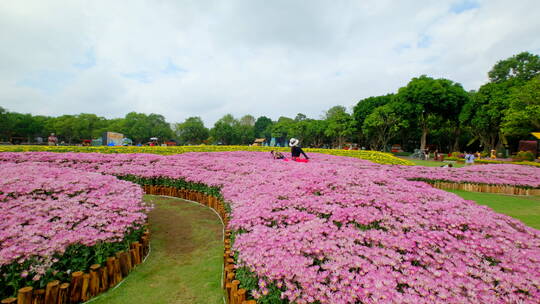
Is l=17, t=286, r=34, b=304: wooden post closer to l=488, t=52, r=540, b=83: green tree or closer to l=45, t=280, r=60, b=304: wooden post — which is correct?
l=45, t=280, r=60, b=304: wooden post

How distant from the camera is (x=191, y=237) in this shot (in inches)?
214

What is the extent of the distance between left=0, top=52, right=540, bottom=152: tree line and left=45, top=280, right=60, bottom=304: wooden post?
3575 cm

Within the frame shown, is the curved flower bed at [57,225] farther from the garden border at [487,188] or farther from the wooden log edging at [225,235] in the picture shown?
the garden border at [487,188]

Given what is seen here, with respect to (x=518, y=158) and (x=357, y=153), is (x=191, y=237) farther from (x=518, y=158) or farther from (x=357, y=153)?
(x=518, y=158)

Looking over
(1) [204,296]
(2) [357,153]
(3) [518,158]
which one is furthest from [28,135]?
(3) [518,158]

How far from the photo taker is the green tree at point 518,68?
139 ft

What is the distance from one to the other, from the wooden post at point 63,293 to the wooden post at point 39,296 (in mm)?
145

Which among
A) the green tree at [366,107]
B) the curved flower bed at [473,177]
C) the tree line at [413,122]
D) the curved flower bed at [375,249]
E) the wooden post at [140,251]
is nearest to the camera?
the curved flower bed at [375,249]

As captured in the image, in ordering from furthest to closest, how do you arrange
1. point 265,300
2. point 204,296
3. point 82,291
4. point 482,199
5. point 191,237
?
point 482,199 → point 191,237 → point 204,296 → point 82,291 → point 265,300

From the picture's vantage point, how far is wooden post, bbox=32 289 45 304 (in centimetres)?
275

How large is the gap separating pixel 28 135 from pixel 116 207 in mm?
84404

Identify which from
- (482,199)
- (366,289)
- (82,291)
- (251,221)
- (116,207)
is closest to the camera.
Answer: (366,289)

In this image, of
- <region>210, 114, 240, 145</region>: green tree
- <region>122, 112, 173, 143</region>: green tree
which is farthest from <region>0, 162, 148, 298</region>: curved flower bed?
<region>122, 112, 173, 143</region>: green tree

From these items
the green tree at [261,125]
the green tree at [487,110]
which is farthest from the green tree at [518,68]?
the green tree at [261,125]
